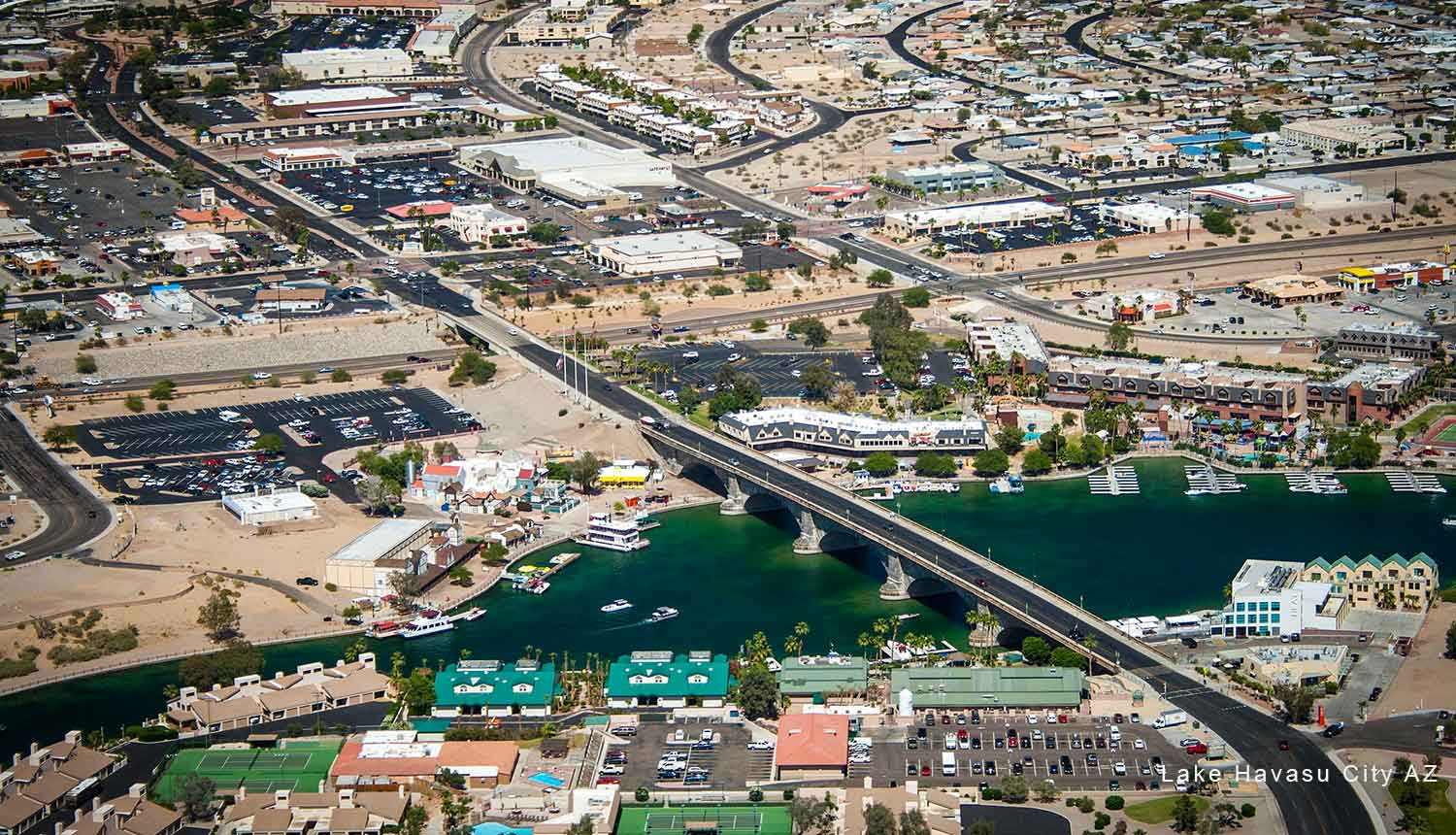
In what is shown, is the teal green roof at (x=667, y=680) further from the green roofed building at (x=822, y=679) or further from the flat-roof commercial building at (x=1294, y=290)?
the flat-roof commercial building at (x=1294, y=290)

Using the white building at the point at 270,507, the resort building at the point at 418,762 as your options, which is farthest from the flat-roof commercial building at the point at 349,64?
the resort building at the point at 418,762

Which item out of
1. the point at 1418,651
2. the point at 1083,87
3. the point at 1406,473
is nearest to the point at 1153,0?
the point at 1083,87

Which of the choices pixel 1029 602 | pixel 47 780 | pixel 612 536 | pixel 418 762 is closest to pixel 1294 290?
pixel 612 536

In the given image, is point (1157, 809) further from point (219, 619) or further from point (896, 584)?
point (219, 619)

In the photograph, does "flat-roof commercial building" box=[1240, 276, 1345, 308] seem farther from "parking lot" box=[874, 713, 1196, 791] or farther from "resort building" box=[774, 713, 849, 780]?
"resort building" box=[774, 713, 849, 780]

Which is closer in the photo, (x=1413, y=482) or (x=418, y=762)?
(x=418, y=762)
